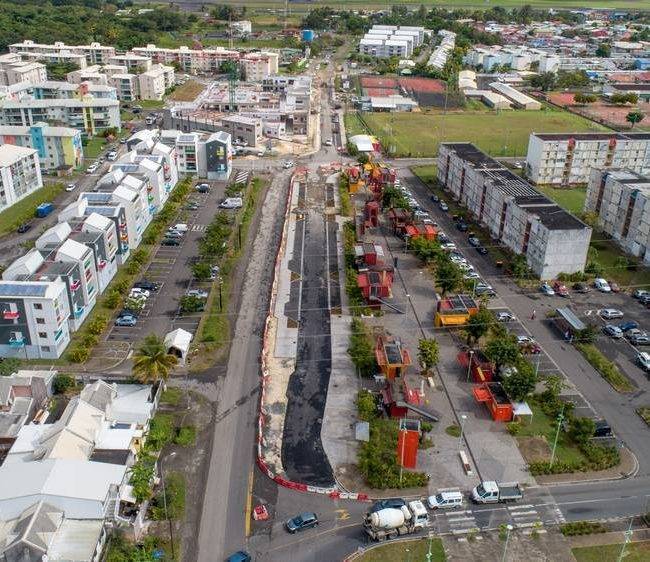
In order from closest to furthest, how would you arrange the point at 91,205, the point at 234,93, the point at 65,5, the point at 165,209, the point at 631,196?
the point at 91,205 < the point at 631,196 < the point at 165,209 < the point at 234,93 < the point at 65,5

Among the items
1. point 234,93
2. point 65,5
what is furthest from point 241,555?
point 65,5

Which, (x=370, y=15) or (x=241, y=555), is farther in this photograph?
(x=370, y=15)

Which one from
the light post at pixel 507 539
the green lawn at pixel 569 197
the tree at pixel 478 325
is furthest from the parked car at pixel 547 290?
the light post at pixel 507 539

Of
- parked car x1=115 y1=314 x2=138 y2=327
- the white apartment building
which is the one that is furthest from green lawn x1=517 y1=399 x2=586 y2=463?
the white apartment building

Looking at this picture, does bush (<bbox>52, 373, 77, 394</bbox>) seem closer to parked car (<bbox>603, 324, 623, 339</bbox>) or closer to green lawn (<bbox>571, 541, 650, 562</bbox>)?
green lawn (<bbox>571, 541, 650, 562</bbox>)

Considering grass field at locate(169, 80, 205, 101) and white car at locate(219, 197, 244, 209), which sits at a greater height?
grass field at locate(169, 80, 205, 101)

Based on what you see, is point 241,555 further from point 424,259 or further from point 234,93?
point 234,93
